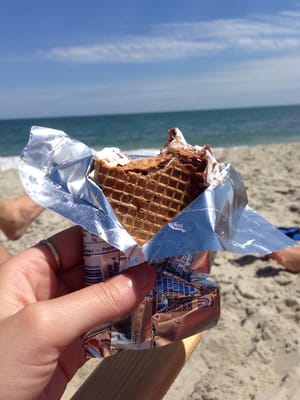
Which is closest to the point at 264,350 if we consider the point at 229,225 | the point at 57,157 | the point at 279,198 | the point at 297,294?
the point at 297,294

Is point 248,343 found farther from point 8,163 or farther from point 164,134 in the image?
point 164,134

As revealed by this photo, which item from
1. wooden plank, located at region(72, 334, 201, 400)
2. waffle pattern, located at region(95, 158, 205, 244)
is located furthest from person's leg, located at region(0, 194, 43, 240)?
waffle pattern, located at region(95, 158, 205, 244)

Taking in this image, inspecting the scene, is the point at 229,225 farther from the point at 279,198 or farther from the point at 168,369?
the point at 279,198

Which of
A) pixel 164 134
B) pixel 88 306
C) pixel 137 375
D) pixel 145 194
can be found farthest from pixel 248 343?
pixel 164 134

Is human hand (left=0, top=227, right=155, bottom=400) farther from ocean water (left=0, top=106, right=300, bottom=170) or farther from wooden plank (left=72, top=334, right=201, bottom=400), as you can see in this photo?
ocean water (left=0, top=106, right=300, bottom=170)

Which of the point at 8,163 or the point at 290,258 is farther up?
the point at 290,258

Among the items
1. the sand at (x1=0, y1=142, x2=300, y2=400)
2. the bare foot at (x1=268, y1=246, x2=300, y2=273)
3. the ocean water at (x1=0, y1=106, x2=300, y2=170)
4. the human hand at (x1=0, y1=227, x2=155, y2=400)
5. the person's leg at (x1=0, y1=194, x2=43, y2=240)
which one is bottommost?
the ocean water at (x1=0, y1=106, x2=300, y2=170)

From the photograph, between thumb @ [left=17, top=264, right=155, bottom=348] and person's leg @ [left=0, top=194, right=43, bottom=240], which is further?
person's leg @ [left=0, top=194, right=43, bottom=240]
